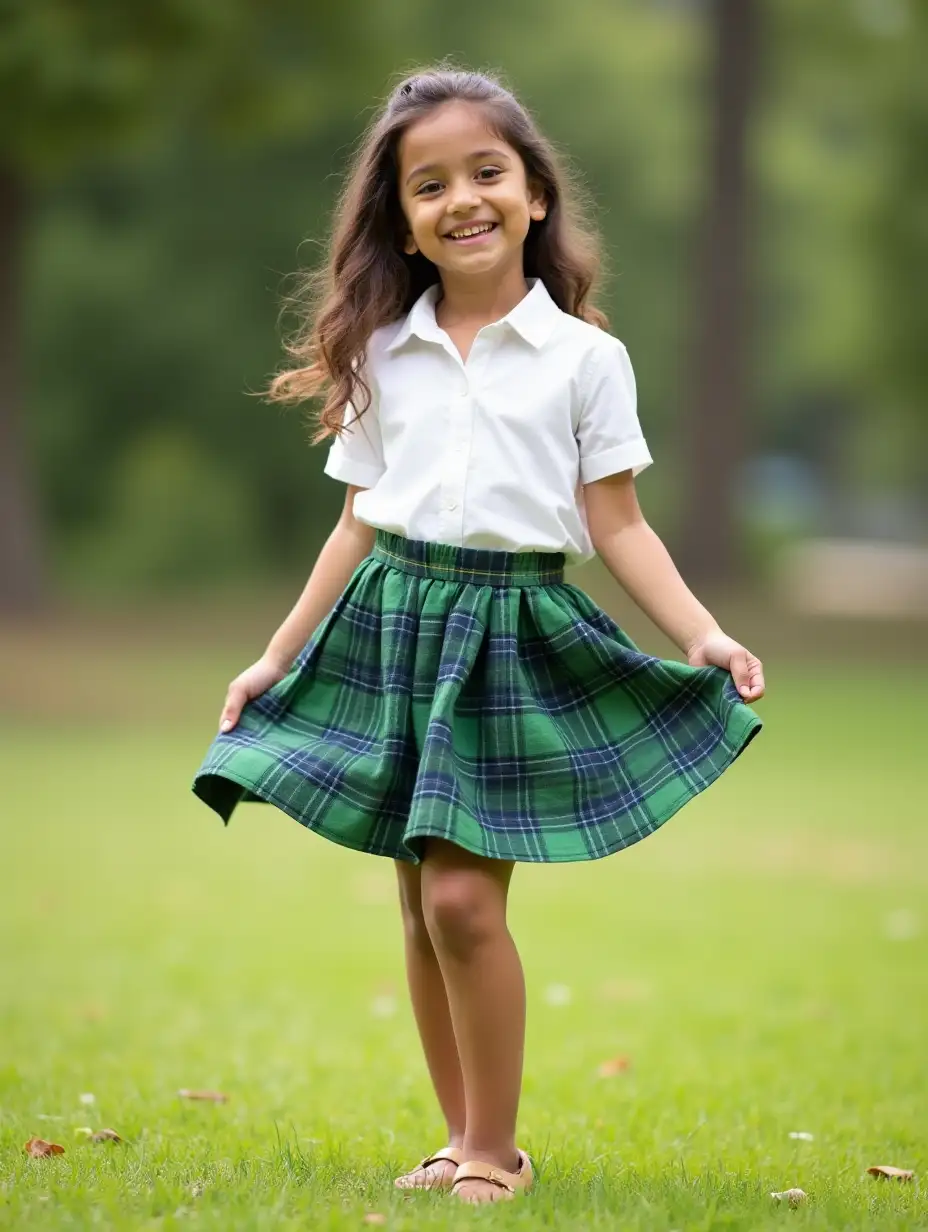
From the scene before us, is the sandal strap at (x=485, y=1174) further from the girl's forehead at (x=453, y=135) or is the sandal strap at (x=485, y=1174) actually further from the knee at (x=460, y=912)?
the girl's forehead at (x=453, y=135)

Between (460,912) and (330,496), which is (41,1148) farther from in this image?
(330,496)

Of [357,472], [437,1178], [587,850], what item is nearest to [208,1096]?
[437,1178]

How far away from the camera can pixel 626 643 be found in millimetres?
3152

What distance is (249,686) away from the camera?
324 cm

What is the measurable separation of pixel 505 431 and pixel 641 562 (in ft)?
1.16

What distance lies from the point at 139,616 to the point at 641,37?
1054 centimetres

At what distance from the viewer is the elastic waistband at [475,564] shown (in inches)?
120

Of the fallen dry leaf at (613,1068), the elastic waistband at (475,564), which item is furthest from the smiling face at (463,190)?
the fallen dry leaf at (613,1068)

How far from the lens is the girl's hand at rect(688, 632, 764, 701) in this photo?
302 centimetres

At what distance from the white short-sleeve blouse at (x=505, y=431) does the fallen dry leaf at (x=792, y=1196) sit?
119cm

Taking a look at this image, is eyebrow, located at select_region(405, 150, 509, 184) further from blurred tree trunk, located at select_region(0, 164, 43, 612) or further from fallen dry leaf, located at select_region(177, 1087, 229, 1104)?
blurred tree trunk, located at select_region(0, 164, 43, 612)

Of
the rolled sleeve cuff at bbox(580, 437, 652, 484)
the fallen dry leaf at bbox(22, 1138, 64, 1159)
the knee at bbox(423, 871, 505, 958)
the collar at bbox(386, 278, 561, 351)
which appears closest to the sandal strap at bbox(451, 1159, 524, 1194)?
the knee at bbox(423, 871, 505, 958)

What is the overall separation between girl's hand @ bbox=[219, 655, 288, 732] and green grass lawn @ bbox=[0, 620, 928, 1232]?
816 mm

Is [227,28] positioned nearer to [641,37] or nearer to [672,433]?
[641,37]
